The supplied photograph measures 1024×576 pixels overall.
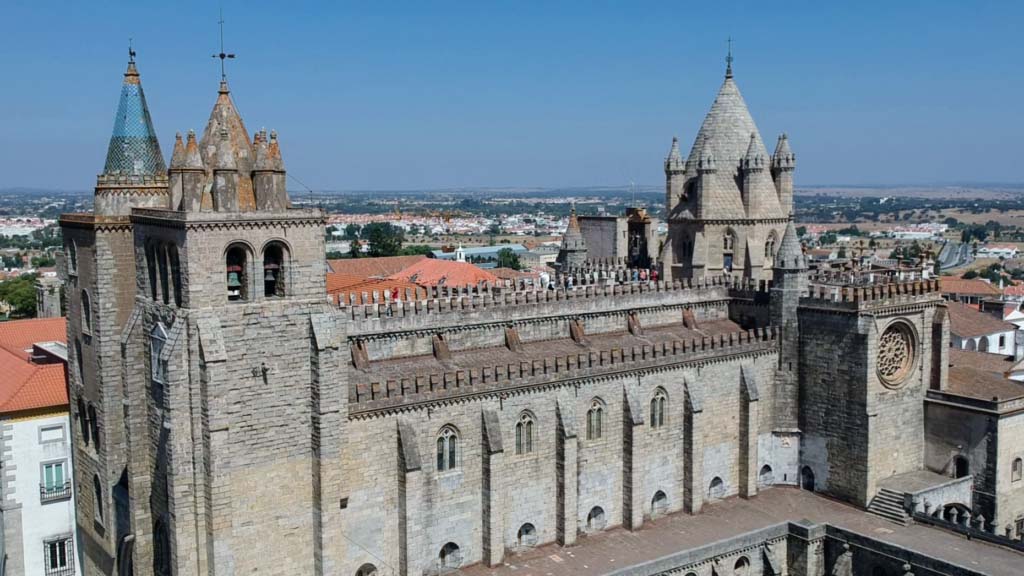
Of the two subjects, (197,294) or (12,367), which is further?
(12,367)

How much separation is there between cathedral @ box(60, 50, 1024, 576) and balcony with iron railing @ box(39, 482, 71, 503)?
0.86m

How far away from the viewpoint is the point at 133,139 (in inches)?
1256

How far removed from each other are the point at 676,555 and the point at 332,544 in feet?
40.8

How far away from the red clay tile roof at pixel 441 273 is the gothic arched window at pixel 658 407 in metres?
27.9

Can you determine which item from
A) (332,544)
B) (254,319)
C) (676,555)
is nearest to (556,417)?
(676,555)

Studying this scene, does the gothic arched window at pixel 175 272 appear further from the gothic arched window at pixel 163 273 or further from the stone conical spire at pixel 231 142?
the stone conical spire at pixel 231 142

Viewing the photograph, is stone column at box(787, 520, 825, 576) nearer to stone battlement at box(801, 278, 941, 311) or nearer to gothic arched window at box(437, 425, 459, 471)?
stone battlement at box(801, 278, 941, 311)

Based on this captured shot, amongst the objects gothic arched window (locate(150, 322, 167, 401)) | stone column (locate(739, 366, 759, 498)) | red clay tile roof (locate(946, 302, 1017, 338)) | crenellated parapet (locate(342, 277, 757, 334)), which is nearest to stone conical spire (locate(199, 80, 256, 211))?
gothic arched window (locate(150, 322, 167, 401))

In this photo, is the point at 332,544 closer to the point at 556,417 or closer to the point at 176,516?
the point at 176,516

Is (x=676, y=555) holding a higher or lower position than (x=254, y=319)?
lower

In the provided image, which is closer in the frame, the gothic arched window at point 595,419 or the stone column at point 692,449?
the gothic arched window at point 595,419

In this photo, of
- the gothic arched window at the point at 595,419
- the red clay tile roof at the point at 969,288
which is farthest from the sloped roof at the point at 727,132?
the red clay tile roof at the point at 969,288

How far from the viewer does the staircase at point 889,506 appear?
1469 inches

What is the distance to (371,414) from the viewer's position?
100ft
